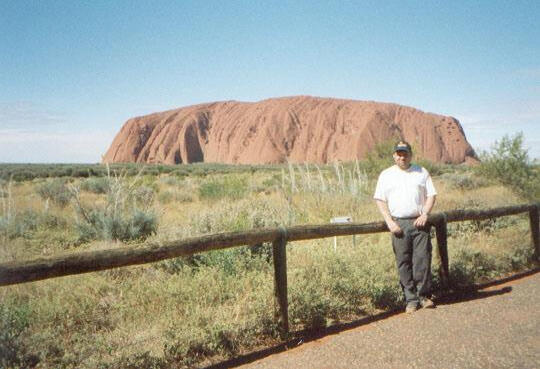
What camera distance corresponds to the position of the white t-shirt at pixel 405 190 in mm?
4535

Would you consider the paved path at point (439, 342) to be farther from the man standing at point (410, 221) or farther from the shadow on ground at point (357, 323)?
the man standing at point (410, 221)

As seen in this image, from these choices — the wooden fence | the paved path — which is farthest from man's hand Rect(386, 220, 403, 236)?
the paved path

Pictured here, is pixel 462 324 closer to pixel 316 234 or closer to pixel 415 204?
pixel 415 204

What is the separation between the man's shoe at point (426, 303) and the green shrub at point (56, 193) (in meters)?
12.2

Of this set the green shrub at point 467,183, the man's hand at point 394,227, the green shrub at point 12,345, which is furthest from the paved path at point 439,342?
the green shrub at point 467,183

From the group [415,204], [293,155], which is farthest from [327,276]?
[293,155]

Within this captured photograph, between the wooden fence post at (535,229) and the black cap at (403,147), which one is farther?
the wooden fence post at (535,229)

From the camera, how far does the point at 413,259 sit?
4.58 meters

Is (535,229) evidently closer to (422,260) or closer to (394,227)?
(422,260)

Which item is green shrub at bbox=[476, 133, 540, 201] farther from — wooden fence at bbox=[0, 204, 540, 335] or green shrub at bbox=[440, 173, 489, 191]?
wooden fence at bbox=[0, 204, 540, 335]

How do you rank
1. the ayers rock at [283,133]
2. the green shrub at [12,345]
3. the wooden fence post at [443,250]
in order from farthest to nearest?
the ayers rock at [283,133], the wooden fence post at [443,250], the green shrub at [12,345]

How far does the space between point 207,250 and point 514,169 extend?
1513cm

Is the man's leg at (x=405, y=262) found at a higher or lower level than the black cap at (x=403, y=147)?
lower

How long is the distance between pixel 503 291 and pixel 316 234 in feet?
8.96
